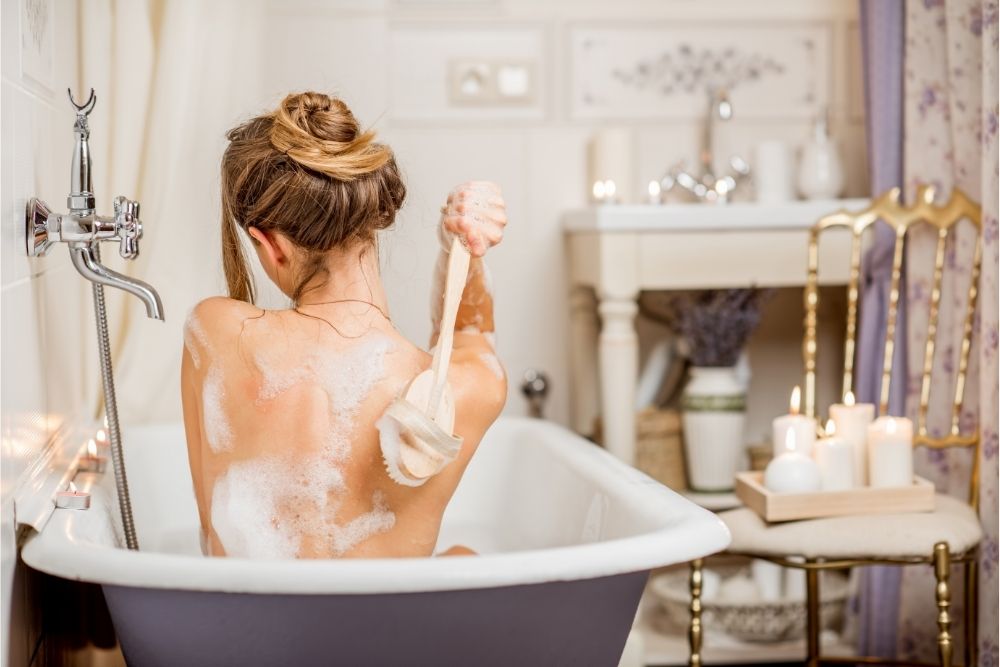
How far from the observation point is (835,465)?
1.86m

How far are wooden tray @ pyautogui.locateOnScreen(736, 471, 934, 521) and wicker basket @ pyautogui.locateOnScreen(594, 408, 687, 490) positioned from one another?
612 millimetres

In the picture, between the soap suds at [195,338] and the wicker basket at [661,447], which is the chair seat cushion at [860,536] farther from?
the soap suds at [195,338]

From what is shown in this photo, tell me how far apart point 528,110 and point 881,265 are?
0.87 m

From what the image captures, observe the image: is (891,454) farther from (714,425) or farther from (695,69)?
(695,69)

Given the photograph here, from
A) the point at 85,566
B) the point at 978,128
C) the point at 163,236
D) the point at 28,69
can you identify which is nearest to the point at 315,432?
the point at 85,566

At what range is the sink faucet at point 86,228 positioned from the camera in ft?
4.75

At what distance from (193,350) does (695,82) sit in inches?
68.5

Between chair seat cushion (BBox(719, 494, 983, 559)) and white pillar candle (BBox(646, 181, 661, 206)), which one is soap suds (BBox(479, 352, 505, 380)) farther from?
white pillar candle (BBox(646, 181, 661, 206))

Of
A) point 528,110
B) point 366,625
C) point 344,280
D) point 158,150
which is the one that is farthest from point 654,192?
point 366,625

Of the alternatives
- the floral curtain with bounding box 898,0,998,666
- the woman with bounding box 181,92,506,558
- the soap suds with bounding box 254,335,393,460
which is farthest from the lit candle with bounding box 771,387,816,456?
the soap suds with bounding box 254,335,393,460

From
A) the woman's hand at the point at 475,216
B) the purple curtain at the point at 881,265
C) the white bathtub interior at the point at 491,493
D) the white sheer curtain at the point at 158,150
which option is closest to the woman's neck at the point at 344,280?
the woman's hand at the point at 475,216

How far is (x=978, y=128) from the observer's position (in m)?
2.10

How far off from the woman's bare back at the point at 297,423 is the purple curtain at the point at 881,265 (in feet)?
4.15

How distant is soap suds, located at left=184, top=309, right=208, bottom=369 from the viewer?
1.31 metres
